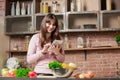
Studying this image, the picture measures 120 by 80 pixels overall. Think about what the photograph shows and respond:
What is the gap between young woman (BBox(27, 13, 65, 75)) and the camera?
93.0 inches

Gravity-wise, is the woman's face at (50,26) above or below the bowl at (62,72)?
above

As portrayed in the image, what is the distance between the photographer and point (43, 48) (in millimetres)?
2361

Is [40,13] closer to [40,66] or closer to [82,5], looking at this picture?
[82,5]

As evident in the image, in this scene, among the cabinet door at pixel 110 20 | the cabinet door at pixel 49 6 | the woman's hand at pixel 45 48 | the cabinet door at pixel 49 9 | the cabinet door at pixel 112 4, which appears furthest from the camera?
the cabinet door at pixel 49 6

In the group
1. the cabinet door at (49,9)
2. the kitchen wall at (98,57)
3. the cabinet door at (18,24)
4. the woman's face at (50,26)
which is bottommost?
the kitchen wall at (98,57)

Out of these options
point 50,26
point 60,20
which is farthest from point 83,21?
point 50,26

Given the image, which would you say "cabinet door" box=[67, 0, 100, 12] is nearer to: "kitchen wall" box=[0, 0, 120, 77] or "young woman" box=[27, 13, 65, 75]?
"kitchen wall" box=[0, 0, 120, 77]

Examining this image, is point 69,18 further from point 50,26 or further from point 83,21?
point 50,26

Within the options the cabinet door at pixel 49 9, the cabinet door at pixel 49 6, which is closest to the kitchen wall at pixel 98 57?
the cabinet door at pixel 49 9

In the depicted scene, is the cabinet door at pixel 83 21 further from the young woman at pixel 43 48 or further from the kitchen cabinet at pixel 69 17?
the young woman at pixel 43 48

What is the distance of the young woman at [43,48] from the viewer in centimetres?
236

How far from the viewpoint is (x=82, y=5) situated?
4.50 m

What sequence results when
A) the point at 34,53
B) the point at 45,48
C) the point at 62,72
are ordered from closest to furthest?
the point at 62,72
the point at 45,48
the point at 34,53

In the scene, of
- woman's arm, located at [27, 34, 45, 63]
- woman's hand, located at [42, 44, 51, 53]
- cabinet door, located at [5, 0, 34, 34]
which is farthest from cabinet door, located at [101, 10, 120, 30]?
woman's hand, located at [42, 44, 51, 53]
